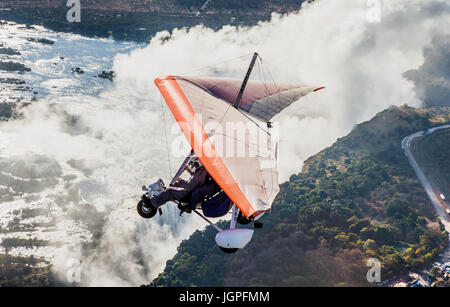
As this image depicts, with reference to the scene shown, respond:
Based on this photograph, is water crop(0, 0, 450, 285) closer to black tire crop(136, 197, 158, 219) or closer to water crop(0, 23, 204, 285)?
water crop(0, 23, 204, 285)

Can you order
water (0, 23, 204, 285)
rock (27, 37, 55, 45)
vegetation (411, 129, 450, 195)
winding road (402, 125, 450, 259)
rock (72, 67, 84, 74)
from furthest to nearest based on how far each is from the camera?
rock (27, 37, 55, 45), rock (72, 67, 84, 74), vegetation (411, 129, 450, 195), water (0, 23, 204, 285), winding road (402, 125, 450, 259)

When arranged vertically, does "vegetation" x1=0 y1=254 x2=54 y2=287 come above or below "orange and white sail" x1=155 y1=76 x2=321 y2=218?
below

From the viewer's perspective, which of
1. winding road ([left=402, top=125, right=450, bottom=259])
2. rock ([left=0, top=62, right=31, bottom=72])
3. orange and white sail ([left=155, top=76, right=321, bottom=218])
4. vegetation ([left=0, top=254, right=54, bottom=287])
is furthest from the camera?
rock ([left=0, top=62, right=31, bottom=72])

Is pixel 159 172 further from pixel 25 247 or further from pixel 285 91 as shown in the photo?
pixel 285 91

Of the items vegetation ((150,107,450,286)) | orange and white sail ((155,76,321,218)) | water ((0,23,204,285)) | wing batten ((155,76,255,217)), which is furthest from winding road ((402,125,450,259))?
wing batten ((155,76,255,217))

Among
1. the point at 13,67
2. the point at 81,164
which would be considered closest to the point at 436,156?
the point at 81,164

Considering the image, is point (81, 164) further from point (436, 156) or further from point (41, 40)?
point (436, 156)
